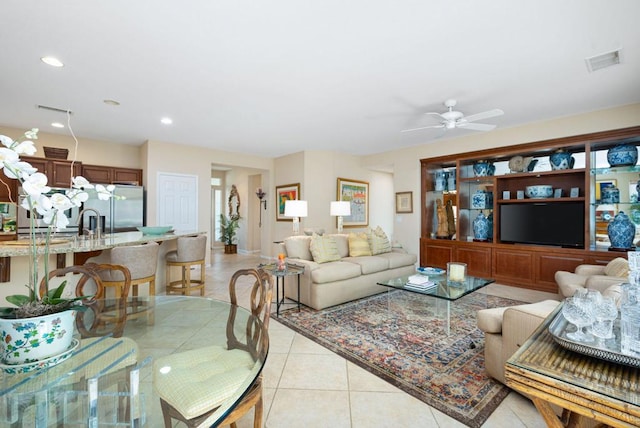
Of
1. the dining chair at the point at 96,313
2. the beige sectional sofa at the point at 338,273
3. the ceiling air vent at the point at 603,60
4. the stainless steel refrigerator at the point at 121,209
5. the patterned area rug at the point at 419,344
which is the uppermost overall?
the ceiling air vent at the point at 603,60

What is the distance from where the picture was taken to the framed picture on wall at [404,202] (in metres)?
6.07

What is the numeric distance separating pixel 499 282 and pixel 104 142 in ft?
26.3

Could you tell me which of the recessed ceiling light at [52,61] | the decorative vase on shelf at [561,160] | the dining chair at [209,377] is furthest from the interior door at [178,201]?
the decorative vase on shelf at [561,160]

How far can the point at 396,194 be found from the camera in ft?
20.9

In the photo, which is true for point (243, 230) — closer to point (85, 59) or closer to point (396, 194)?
point (396, 194)

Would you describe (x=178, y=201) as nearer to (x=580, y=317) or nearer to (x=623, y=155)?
(x=580, y=317)

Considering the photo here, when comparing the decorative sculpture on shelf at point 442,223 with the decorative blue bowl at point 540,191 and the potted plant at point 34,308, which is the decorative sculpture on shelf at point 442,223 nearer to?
the decorative blue bowl at point 540,191

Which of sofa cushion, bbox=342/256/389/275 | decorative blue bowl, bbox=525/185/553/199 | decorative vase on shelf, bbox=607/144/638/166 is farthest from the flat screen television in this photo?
sofa cushion, bbox=342/256/389/275

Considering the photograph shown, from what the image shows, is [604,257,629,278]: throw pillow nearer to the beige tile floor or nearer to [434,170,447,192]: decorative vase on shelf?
the beige tile floor

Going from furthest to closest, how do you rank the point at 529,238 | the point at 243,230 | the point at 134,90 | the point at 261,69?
the point at 243,230 < the point at 529,238 < the point at 134,90 < the point at 261,69

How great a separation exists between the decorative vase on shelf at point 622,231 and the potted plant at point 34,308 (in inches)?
225

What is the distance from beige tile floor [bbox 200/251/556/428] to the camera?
167 cm

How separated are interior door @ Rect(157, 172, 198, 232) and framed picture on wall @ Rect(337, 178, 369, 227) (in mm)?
3321

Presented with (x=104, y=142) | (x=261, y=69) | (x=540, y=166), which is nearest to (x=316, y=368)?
(x=261, y=69)
